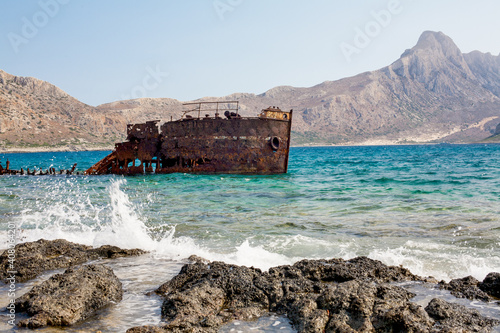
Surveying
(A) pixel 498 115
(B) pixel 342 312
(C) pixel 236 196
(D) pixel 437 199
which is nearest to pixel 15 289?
(B) pixel 342 312

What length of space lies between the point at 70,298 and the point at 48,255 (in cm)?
290

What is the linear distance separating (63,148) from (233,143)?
401 feet

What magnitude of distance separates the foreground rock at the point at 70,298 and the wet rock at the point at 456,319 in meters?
3.46

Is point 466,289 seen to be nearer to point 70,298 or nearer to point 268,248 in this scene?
point 268,248

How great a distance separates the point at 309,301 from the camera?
4176mm

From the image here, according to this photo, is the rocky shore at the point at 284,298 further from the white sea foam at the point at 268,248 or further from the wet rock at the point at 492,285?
the white sea foam at the point at 268,248

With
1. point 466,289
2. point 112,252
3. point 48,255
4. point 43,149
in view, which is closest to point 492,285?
point 466,289

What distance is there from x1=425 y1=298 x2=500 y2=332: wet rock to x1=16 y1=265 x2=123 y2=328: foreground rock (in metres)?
3.46

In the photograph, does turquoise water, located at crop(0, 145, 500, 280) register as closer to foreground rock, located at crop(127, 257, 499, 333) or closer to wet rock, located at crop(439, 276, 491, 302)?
wet rock, located at crop(439, 276, 491, 302)

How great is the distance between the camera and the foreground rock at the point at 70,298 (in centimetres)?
403

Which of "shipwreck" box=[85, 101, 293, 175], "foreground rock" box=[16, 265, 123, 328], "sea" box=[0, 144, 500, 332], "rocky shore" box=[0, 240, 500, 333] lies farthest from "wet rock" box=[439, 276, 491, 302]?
"shipwreck" box=[85, 101, 293, 175]

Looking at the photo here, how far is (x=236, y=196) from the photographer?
51.0 feet

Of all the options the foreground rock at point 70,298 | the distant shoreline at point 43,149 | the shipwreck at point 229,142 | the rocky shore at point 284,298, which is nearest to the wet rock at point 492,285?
the rocky shore at point 284,298

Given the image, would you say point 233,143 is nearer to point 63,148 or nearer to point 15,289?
point 15,289
